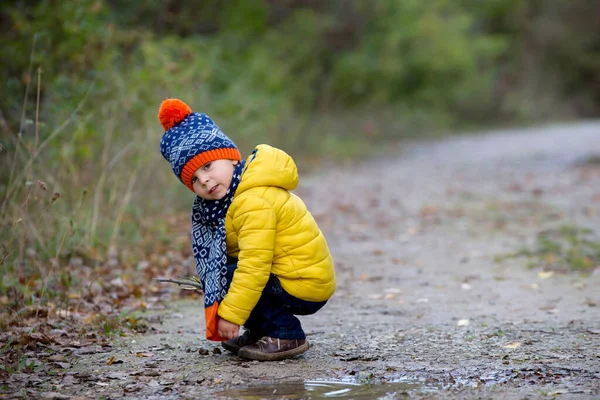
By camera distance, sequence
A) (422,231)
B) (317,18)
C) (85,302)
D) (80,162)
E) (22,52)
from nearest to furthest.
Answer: (85,302) → (80,162) → (22,52) → (422,231) → (317,18)

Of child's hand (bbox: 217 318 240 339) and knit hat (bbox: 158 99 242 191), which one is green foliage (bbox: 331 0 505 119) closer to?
knit hat (bbox: 158 99 242 191)

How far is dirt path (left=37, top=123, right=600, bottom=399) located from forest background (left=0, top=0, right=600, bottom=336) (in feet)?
3.83

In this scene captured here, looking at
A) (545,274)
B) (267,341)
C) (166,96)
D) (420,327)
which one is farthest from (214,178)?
(166,96)

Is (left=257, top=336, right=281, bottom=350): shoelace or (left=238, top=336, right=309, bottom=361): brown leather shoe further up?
(left=257, top=336, right=281, bottom=350): shoelace

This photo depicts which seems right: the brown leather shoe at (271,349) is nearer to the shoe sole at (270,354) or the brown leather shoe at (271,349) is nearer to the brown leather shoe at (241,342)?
the shoe sole at (270,354)

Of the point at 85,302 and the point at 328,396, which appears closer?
the point at 328,396

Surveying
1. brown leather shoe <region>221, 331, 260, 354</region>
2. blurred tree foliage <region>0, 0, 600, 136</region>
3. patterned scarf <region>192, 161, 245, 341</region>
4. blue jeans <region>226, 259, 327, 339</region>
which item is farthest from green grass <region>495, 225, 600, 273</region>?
blurred tree foliage <region>0, 0, 600, 136</region>

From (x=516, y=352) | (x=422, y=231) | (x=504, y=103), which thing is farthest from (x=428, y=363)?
(x=504, y=103)

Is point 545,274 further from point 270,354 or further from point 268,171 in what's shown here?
point 268,171

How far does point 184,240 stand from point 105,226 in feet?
3.35

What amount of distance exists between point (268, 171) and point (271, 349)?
3.15 ft

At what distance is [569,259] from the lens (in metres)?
6.87

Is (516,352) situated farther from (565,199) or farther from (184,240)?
(565,199)

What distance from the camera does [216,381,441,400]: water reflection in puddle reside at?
11.3ft
